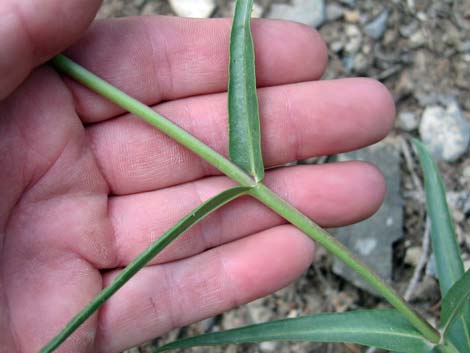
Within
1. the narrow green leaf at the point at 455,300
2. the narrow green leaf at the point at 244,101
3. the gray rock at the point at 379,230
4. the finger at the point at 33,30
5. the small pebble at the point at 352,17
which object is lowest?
the gray rock at the point at 379,230

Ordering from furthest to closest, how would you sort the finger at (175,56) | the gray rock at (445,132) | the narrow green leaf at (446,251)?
1. the gray rock at (445,132)
2. the finger at (175,56)
3. the narrow green leaf at (446,251)

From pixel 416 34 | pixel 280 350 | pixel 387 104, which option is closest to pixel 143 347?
pixel 280 350

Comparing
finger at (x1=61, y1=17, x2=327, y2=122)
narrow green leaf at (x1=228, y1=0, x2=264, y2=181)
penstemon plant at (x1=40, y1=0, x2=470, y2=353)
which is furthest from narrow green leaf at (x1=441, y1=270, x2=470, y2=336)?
finger at (x1=61, y1=17, x2=327, y2=122)

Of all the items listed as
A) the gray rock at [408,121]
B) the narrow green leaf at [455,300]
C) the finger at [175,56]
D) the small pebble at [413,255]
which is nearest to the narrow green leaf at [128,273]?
the finger at [175,56]

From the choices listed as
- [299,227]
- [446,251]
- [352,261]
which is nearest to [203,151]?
[299,227]

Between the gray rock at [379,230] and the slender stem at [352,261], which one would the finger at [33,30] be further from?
the gray rock at [379,230]

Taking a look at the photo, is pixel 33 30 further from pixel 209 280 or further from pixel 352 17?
pixel 352 17

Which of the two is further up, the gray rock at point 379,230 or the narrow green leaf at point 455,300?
the narrow green leaf at point 455,300
